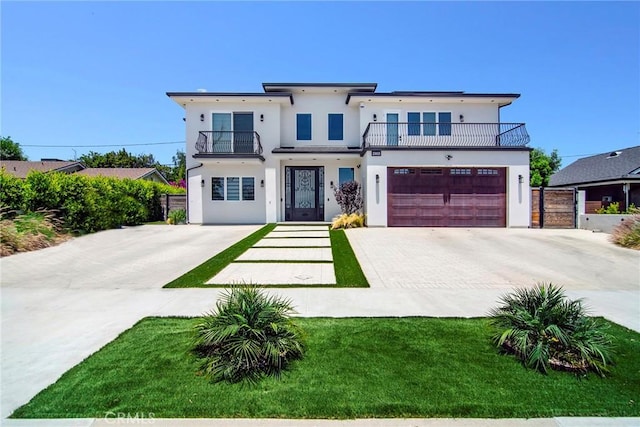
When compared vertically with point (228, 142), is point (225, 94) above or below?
above

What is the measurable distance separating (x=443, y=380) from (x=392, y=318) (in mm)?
1544

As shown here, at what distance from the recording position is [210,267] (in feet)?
25.3

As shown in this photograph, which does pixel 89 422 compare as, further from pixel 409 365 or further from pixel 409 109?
pixel 409 109

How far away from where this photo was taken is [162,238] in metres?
12.5

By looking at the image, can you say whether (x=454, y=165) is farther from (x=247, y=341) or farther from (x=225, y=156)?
(x=247, y=341)

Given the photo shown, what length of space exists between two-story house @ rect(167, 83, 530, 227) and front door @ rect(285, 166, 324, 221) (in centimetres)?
5

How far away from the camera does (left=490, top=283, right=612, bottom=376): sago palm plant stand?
125 inches

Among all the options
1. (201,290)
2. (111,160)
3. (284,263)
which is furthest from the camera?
(111,160)

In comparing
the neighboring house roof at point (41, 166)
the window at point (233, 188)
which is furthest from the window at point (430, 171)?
the neighboring house roof at point (41, 166)

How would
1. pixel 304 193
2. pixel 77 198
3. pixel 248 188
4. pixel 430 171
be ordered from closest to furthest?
1. pixel 77 198
2. pixel 430 171
3. pixel 248 188
4. pixel 304 193

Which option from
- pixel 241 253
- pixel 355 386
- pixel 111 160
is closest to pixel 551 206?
pixel 241 253

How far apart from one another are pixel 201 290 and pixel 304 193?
39.3 ft

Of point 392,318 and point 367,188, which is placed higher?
point 367,188

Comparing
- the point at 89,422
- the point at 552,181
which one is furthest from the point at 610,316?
the point at 552,181
